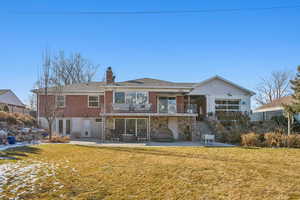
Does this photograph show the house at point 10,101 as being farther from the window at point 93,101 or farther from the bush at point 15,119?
the window at point 93,101

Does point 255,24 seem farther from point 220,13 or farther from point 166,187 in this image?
point 166,187

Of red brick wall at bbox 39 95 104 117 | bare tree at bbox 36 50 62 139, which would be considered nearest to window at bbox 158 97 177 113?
red brick wall at bbox 39 95 104 117

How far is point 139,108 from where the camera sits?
21172 mm

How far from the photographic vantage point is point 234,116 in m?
23.0

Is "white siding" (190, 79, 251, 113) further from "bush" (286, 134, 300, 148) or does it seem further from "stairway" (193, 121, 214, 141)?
"bush" (286, 134, 300, 148)

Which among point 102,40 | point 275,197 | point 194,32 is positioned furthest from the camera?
point 102,40

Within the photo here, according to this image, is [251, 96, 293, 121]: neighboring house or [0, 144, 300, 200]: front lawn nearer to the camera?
[0, 144, 300, 200]: front lawn

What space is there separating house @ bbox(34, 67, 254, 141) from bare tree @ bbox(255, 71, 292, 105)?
2751 cm

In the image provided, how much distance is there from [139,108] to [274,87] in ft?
135

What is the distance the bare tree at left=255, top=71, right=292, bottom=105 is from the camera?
47000 mm

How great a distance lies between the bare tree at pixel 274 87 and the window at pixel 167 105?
35385 mm

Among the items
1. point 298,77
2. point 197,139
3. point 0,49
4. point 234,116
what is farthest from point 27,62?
point 298,77

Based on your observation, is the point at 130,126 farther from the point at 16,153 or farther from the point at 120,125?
the point at 16,153

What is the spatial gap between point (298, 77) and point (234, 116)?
295 inches
